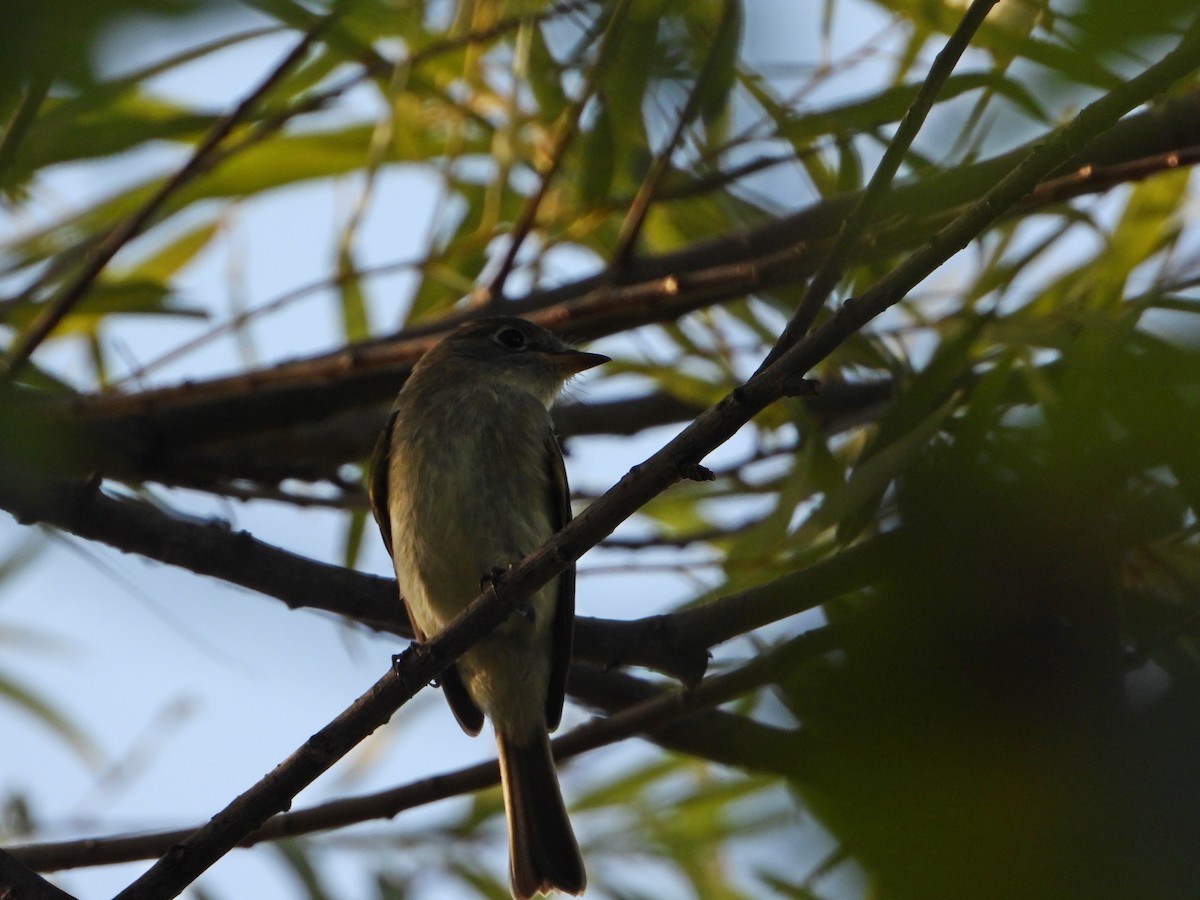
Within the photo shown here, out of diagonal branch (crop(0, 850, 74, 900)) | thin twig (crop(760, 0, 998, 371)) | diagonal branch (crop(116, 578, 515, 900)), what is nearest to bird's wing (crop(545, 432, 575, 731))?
diagonal branch (crop(116, 578, 515, 900))

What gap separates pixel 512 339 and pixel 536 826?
1.61 m

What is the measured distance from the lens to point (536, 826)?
393 cm

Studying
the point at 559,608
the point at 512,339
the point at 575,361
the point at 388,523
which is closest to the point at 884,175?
the point at 559,608

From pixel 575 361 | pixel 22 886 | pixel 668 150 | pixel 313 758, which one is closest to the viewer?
pixel 22 886

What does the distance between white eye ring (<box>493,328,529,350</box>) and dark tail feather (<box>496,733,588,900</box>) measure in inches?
52.7

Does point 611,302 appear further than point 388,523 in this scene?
No

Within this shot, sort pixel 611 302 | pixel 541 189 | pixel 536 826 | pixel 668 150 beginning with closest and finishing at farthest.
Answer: pixel 668 150
pixel 611 302
pixel 541 189
pixel 536 826

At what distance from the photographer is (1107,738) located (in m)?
0.65

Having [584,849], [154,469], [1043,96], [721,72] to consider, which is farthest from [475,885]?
[1043,96]

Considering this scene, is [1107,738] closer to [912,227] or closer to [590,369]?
[912,227]

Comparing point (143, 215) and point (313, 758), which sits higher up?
point (143, 215)

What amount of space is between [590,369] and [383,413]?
30.7 inches

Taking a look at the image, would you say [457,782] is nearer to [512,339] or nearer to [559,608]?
[559,608]

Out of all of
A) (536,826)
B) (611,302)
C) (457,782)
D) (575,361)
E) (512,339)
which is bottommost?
(457,782)
